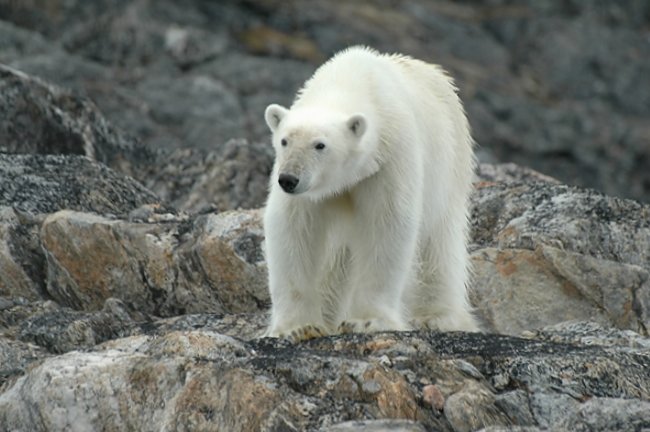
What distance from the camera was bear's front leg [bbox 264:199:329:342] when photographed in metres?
8.34

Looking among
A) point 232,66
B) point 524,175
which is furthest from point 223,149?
point 232,66

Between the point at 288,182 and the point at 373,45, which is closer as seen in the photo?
the point at 288,182

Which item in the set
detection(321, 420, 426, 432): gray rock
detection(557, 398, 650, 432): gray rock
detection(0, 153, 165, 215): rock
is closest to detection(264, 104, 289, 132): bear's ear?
detection(0, 153, 165, 215): rock

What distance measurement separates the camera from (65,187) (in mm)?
10562

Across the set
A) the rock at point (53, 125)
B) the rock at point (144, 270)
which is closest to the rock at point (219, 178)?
the rock at point (53, 125)

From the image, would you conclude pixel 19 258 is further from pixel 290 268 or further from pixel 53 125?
pixel 53 125

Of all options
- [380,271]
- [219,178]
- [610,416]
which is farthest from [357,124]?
[219,178]

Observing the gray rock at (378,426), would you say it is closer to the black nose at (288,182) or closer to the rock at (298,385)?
the rock at (298,385)

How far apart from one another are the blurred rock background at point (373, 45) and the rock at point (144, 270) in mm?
10101

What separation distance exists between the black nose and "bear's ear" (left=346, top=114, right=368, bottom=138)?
0.57 meters

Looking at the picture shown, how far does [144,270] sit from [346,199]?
1.92 meters

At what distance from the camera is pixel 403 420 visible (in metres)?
6.30

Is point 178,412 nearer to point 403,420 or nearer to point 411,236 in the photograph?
point 403,420

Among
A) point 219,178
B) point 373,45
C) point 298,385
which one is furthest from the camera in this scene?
point 373,45
